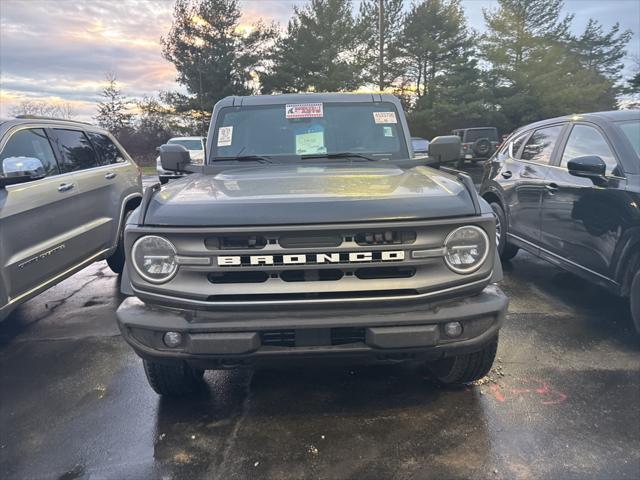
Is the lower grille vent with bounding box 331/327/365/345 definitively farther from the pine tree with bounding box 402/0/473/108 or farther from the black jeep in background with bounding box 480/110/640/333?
the pine tree with bounding box 402/0/473/108

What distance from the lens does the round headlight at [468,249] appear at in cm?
236

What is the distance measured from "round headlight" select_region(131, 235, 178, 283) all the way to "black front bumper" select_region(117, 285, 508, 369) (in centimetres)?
17

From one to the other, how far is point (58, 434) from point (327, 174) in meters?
2.23

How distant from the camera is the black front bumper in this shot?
2250 millimetres

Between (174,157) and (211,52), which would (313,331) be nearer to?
(174,157)

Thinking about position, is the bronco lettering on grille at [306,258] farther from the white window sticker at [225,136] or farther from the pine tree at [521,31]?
the pine tree at [521,31]

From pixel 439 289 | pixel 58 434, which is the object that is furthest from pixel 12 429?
pixel 439 289

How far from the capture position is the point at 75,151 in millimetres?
5016

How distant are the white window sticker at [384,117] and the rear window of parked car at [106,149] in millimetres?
3397

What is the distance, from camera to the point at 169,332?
2293 mm

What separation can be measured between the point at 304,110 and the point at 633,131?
9.23ft

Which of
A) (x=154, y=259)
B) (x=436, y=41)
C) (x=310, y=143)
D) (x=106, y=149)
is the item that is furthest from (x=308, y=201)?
(x=436, y=41)

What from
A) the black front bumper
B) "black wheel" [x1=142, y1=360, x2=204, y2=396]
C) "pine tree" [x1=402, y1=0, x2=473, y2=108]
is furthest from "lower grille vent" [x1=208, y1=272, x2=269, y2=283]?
"pine tree" [x1=402, y1=0, x2=473, y2=108]

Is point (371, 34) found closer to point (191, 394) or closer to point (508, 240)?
point (508, 240)
